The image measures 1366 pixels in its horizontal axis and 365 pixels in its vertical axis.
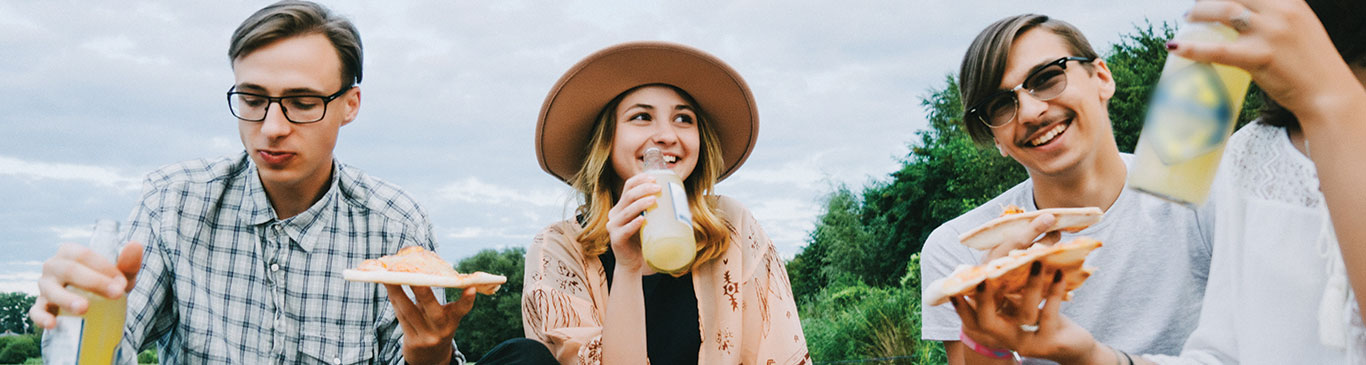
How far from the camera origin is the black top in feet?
10.9

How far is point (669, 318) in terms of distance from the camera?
3.39 m

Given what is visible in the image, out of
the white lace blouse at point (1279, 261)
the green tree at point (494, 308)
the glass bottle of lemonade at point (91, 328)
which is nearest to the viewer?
the white lace blouse at point (1279, 261)

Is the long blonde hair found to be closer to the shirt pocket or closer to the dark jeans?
the dark jeans

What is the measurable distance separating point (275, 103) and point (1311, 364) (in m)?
3.04

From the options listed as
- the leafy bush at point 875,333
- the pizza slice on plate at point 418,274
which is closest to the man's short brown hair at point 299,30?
the pizza slice on plate at point 418,274

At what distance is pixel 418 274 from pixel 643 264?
2.88ft

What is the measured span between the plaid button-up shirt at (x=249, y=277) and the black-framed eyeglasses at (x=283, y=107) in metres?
0.40

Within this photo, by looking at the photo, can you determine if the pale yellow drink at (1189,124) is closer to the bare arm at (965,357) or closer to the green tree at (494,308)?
the bare arm at (965,357)

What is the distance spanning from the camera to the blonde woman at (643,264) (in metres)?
3.27

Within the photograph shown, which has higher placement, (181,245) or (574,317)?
(181,245)

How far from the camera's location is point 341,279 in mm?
3248

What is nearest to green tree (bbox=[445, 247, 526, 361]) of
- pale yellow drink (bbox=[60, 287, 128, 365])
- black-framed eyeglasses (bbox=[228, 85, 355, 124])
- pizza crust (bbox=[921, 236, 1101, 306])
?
black-framed eyeglasses (bbox=[228, 85, 355, 124])

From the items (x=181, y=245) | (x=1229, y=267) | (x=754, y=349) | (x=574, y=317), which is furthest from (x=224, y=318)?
(x=1229, y=267)

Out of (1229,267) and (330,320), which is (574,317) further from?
(1229,267)
